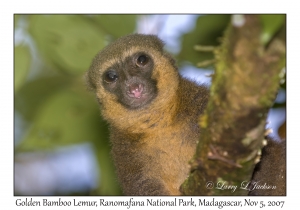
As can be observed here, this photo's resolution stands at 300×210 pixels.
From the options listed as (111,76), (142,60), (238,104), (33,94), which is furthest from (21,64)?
(238,104)

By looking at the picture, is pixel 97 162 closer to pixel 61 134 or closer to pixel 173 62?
pixel 61 134

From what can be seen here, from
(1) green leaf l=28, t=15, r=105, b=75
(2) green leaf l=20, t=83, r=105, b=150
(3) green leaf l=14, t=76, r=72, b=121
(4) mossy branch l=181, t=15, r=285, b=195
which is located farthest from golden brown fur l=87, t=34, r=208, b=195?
(3) green leaf l=14, t=76, r=72, b=121

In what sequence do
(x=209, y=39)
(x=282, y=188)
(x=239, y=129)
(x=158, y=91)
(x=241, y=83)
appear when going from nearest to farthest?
(x=241, y=83), (x=239, y=129), (x=282, y=188), (x=158, y=91), (x=209, y=39)

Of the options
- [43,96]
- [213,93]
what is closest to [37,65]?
[43,96]

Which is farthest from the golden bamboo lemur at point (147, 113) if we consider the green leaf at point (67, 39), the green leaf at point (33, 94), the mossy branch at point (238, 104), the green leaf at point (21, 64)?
the green leaf at point (33, 94)

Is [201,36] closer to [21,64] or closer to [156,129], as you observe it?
[156,129]

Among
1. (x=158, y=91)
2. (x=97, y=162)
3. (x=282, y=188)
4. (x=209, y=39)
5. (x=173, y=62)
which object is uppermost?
(x=209, y=39)

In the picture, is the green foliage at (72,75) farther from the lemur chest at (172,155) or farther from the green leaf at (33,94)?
the lemur chest at (172,155)
